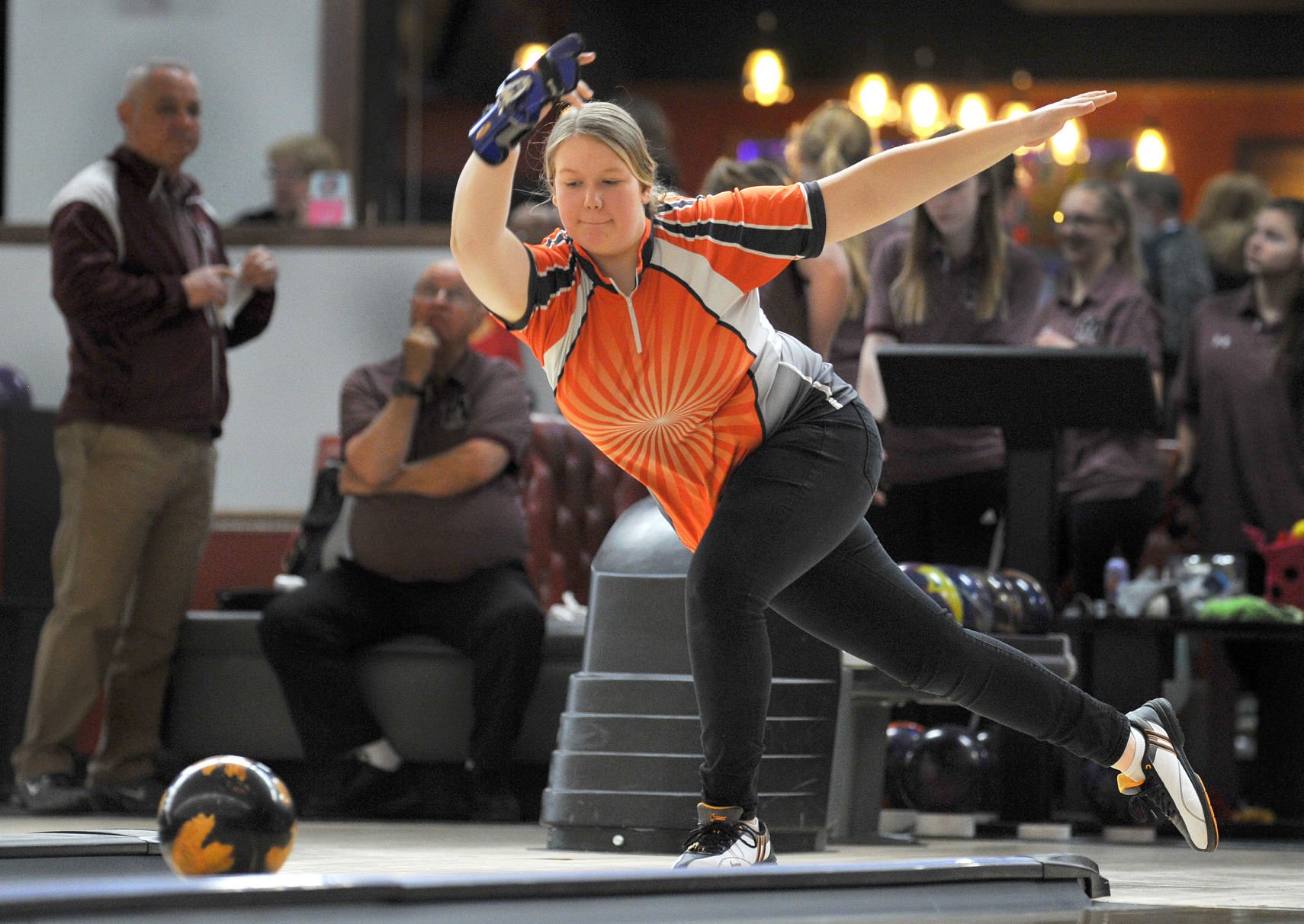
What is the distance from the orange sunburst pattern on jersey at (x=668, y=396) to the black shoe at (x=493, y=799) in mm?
2070

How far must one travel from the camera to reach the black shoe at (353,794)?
500 cm

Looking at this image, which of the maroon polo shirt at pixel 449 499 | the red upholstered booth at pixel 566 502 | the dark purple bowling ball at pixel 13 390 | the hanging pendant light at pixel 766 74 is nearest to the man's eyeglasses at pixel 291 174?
the dark purple bowling ball at pixel 13 390

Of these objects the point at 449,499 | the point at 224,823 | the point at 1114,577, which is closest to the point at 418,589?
the point at 449,499

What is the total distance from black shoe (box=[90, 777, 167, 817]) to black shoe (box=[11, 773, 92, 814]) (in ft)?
0.09

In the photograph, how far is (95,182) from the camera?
5066mm

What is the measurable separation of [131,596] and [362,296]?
1779 mm

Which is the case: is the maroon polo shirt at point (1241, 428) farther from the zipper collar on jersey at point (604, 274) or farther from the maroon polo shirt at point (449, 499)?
the zipper collar on jersey at point (604, 274)

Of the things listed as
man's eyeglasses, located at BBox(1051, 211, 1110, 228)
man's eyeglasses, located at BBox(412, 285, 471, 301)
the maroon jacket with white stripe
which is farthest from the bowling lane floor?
man's eyeglasses, located at BBox(1051, 211, 1110, 228)

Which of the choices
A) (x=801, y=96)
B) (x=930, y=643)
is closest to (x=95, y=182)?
(x=930, y=643)

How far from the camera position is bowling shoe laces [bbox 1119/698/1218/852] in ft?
10.5

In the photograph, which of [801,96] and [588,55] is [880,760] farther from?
[801,96]

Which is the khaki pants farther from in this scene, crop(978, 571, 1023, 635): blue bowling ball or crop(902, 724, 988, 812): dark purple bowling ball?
crop(978, 571, 1023, 635): blue bowling ball

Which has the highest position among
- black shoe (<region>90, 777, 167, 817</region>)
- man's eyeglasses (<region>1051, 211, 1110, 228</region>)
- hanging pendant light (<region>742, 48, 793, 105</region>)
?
hanging pendant light (<region>742, 48, 793, 105</region>)

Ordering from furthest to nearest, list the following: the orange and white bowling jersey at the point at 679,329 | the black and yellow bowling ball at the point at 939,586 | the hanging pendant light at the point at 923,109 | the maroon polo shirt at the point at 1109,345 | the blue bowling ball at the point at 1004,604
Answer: the hanging pendant light at the point at 923,109 → the maroon polo shirt at the point at 1109,345 → the blue bowling ball at the point at 1004,604 → the black and yellow bowling ball at the point at 939,586 → the orange and white bowling jersey at the point at 679,329
